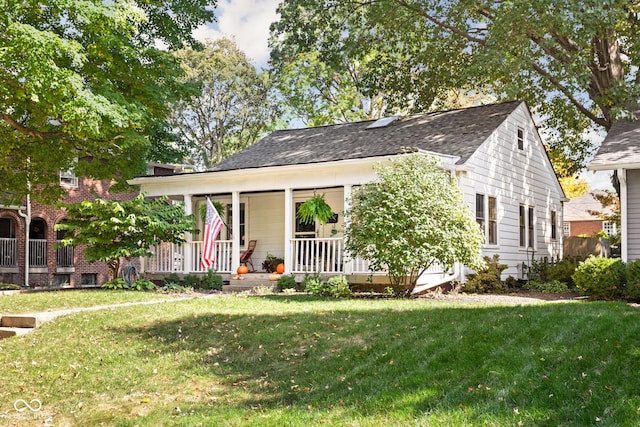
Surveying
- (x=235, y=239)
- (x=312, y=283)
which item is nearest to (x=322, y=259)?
(x=312, y=283)

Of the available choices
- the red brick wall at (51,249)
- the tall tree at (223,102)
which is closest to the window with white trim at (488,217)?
the red brick wall at (51,249)

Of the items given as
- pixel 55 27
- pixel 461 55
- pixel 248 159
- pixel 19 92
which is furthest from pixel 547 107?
pixel 19 92

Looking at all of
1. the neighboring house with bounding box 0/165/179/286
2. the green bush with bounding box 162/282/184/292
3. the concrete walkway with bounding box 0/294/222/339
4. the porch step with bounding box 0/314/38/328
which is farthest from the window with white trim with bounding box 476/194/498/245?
the neighboring house with bounding box 0/165/179/286

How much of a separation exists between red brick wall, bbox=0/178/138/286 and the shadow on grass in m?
16.9

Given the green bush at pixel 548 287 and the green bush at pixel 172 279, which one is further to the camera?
the green bush at pixel 172 279

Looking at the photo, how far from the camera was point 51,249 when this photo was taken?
93.4 ft

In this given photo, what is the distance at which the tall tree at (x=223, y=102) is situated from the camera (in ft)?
129

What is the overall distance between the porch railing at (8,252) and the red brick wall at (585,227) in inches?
1400

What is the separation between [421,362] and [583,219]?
41.1 m

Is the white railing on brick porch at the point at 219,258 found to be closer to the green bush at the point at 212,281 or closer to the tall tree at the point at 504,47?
the green bush at the point at 212,281

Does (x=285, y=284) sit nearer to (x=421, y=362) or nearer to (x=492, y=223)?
(x=492, y=223)

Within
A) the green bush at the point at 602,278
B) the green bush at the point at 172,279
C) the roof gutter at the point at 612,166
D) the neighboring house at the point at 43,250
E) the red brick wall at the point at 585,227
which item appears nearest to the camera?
the green bush at the point at 602,278

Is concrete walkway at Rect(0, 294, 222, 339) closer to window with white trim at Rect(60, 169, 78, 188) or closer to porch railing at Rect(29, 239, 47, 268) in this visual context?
Result: porch railing at Rect(29, 239, 47, 268)

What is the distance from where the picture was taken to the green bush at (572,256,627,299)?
13.7m
